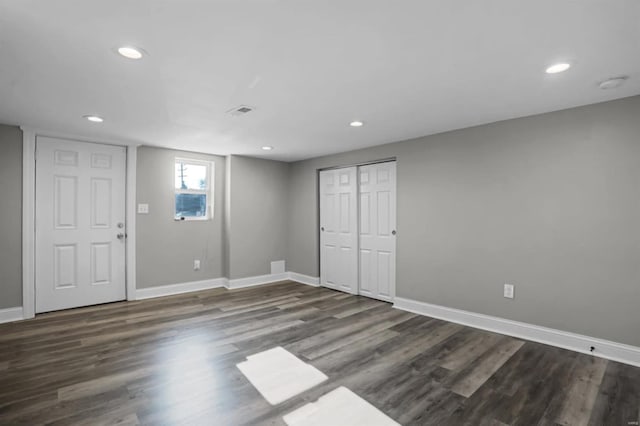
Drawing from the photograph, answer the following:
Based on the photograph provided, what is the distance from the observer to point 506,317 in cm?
327

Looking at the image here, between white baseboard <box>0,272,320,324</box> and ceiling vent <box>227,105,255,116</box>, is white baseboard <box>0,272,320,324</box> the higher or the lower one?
the lower one

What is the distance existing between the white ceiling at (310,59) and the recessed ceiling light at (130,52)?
60 millimetres

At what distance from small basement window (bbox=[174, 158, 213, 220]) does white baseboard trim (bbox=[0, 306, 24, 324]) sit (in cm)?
206

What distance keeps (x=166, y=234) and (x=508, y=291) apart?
4620 millimetres

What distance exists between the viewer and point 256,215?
555cm

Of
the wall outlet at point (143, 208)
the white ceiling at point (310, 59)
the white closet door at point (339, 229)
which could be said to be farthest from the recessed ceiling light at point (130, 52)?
the white closet door at point (339, 229)

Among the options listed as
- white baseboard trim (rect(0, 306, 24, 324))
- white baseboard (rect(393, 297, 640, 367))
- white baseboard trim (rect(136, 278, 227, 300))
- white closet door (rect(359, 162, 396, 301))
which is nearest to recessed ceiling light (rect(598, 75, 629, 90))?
white baseboard (rect(393, 297, 640, 367))

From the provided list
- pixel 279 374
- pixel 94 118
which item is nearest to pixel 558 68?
pixel 279 374

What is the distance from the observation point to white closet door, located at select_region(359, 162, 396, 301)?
14.5 ft

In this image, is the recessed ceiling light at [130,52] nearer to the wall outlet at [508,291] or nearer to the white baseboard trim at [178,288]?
the white baseboard trim at [178,288]

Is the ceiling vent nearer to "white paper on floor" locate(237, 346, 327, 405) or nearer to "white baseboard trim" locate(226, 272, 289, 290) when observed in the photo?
"white paper on floor" locate(237, 346, 327, 405)

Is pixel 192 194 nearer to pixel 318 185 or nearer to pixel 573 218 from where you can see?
pixel 318 185

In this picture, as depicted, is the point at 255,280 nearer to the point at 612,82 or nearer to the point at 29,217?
the point at 29,217

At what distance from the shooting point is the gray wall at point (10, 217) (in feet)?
11.6
